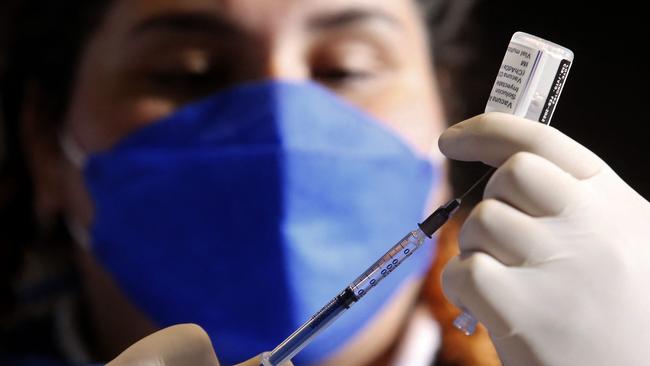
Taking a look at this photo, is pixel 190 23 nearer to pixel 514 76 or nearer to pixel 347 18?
pixel 347 18

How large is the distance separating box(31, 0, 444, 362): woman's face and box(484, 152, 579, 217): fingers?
40 centimetres

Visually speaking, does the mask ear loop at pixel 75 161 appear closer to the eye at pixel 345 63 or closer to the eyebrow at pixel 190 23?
the eyebrow at pixel 190 23

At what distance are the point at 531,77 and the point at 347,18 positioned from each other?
0.44m

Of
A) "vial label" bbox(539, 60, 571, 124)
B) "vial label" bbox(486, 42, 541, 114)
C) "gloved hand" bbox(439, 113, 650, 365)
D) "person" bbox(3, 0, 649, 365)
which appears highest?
"person" bbox(3, 0, 649, 365)

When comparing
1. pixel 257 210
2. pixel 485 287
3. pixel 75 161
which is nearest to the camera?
pixel 485 287

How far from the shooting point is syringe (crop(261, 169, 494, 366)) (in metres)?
0.52

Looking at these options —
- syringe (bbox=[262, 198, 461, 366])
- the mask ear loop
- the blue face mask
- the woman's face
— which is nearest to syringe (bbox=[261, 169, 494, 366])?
syringe (bbox=[262, 198, 461, 366])

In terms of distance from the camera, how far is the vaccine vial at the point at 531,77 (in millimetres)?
504

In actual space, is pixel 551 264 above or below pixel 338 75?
below

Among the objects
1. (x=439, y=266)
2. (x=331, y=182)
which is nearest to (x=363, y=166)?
(x=331, y=182)

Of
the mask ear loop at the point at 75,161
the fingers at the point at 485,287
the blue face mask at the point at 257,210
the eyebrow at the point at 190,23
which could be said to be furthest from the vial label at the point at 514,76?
the mask ear loop at the point at 75,161

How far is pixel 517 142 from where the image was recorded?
0.51 m

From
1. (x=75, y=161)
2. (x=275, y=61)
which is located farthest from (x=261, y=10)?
(x=75, y=161)

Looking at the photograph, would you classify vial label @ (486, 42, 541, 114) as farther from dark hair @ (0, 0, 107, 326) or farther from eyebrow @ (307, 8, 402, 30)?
dark hair @ (0, 0, 107, 326)
